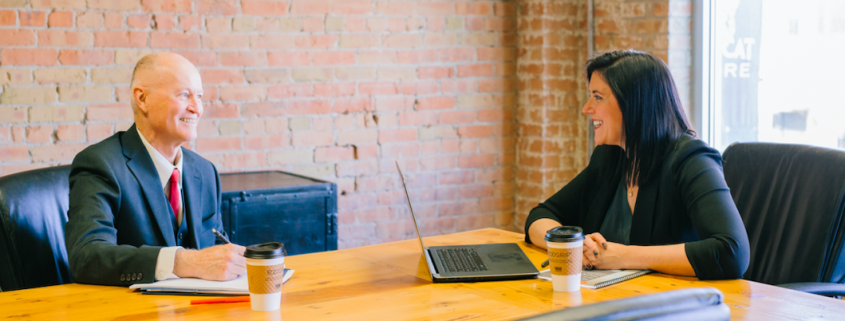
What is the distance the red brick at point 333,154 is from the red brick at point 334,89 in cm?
27

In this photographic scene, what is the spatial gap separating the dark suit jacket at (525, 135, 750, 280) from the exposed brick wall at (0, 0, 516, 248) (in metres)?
1.52

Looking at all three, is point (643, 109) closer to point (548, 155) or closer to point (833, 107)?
point (833, 107)

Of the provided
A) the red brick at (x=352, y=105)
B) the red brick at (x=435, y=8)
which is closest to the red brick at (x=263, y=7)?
the red brick at (x=352, y=105)

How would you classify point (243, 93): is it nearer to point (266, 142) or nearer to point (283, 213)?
point (266, 142)

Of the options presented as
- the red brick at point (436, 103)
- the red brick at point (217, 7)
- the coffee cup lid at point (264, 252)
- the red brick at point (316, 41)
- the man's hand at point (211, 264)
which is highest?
the red brick at point (217, 7)

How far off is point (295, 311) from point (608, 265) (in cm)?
77

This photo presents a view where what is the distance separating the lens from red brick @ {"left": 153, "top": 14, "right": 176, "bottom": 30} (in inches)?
119

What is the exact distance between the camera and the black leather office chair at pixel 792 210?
194 cm

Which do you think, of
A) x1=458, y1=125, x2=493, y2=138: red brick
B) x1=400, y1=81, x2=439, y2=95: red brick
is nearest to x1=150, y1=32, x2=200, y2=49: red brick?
x1=400, y1=81, x2=439, y2=95: red brick

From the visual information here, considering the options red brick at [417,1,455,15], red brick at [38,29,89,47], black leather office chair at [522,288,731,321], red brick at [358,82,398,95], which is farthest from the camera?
red brick at [417,1,455,15]

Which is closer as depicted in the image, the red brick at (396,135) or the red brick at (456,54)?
the red brick at (396,135)

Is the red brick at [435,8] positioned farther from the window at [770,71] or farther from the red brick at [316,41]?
the window at [770,71]

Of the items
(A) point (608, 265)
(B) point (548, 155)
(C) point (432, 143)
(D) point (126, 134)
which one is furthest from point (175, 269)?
(B) point (548, 155)

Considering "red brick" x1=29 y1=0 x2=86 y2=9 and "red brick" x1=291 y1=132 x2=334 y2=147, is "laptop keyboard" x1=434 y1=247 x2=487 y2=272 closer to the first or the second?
"red brick" x1=291 y1=132 x2=334 y2=147
